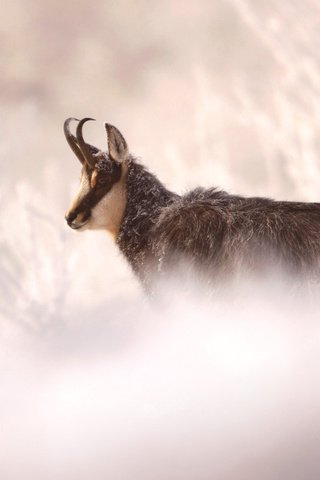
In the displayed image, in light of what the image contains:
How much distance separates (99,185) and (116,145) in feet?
1.77

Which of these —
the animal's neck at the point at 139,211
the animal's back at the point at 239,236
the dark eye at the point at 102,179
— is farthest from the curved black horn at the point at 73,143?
the animal's back at the point at 239,236

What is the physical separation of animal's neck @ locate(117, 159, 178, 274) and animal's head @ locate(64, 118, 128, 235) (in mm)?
117

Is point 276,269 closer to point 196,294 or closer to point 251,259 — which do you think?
point 251,259

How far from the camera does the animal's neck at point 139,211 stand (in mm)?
10320

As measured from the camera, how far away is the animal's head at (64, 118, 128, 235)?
10312 millimetres

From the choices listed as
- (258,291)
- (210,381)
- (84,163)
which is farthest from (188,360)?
(84,163)

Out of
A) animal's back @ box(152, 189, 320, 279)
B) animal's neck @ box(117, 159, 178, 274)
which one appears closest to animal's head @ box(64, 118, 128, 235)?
animal's neck @ box(117, 159, 178, 274)

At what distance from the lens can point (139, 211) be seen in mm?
10453

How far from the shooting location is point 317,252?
9.15 m

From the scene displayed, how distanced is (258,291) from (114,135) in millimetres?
2704

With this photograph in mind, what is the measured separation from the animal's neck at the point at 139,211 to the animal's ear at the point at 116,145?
1.04 feet

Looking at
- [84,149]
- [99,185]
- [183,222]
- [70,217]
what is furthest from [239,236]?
[84,149]

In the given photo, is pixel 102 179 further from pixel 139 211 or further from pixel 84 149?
pixel 139 211

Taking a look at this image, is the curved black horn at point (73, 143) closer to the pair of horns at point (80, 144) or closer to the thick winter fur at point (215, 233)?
the pair of horns at point (80, 144)
